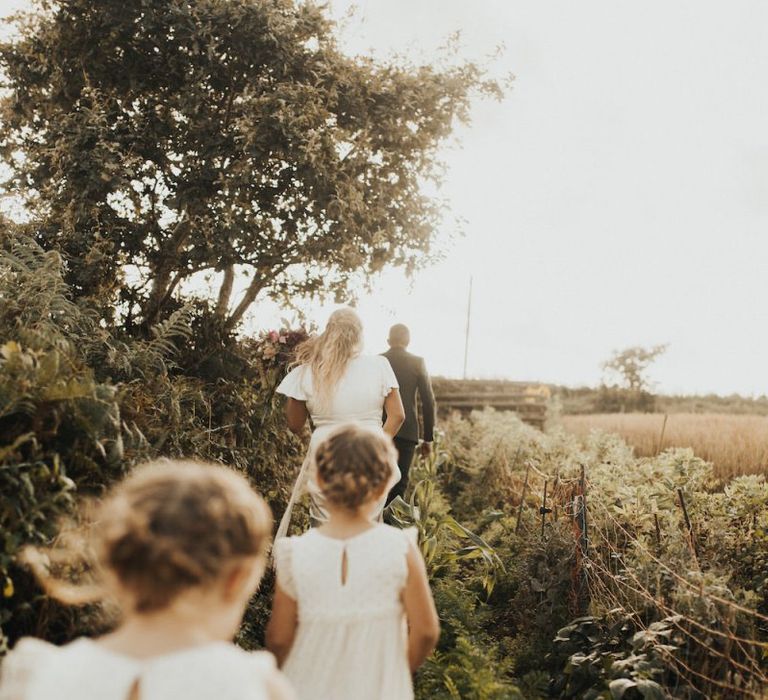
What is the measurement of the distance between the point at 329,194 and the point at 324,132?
655mm

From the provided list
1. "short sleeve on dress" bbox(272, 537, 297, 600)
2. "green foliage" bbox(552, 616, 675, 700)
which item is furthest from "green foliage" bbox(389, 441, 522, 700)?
"short sleeve on dress" bbox(272, 537, 297, 600)

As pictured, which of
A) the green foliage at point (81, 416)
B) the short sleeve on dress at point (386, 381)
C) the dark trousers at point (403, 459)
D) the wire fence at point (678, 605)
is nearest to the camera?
the green foliage at point (81, 416)

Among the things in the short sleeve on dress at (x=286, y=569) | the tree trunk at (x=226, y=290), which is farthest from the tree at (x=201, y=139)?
the short sleeve on dress at (x=286, y=569)

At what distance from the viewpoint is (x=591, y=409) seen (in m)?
33.3

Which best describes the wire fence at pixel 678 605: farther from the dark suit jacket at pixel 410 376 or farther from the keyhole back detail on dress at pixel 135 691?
the keyhole back detail on dress at pixel 135 691

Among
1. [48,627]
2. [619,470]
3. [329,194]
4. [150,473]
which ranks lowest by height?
[48,627]

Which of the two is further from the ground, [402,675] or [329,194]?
[329,194]

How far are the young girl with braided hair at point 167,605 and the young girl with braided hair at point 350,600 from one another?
93 centimetres

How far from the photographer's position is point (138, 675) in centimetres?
151

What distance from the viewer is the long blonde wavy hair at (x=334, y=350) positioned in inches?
197

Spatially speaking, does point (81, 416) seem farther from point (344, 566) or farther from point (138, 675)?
point (138, 675)

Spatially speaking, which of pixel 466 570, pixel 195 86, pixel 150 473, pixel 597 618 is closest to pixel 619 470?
pixel 466 570

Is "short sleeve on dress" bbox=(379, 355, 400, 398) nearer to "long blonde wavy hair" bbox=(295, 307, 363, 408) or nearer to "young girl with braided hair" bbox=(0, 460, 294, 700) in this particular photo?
"long blonde wavy hair" bbox=(295, 307, 363, 408)

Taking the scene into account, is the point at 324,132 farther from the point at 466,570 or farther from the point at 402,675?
the point at 402,675
